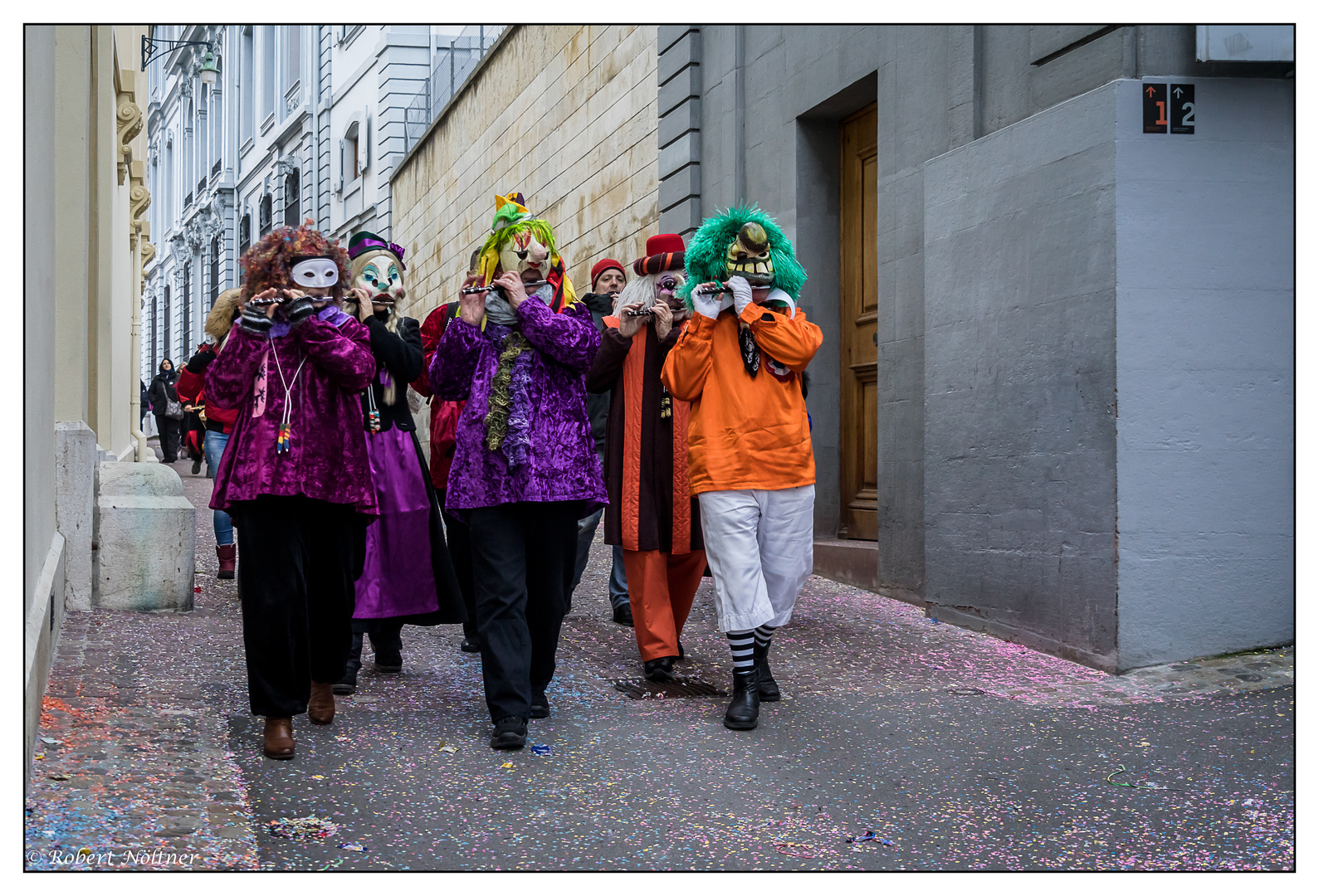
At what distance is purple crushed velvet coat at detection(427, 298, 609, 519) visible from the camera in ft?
15.1

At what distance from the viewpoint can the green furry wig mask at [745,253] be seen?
5.07 meters

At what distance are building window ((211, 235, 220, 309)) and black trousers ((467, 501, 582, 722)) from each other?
42.9 meters

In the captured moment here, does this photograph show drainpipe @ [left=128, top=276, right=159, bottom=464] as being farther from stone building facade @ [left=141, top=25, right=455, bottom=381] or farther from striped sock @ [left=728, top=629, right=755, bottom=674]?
striped sock @ [left=728, top=629, right=755, bottom=674]

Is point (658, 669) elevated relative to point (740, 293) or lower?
lower

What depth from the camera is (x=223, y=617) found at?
22.6 feet

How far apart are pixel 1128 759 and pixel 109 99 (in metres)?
9.33

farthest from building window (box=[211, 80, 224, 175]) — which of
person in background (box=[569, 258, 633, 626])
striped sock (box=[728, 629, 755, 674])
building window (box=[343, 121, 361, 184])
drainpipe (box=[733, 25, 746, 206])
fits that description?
striped sock (box=[728, 629, 755, 674])

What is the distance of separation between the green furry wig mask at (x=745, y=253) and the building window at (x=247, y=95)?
36.6 meters

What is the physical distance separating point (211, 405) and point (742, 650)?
238 cm

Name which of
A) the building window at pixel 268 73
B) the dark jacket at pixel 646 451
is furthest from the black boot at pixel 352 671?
the building window at pixel 268 73

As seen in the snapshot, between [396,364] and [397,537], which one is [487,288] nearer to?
[396,364]

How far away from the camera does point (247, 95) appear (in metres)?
39.7

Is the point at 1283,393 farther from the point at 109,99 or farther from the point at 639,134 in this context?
the point at 109,99

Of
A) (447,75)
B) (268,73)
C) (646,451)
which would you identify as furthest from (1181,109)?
(268,73)
